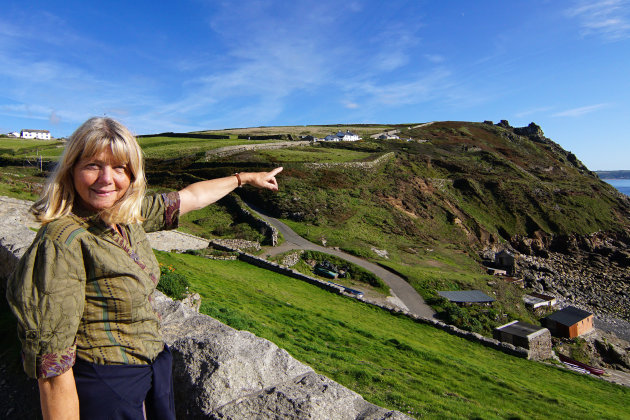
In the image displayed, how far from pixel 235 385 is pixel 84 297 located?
2110 mm

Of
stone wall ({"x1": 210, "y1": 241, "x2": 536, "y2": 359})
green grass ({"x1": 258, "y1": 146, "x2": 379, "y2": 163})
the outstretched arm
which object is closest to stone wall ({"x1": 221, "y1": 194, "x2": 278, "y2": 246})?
stone wall ({"x1": 210, "y1": 241, "x2": 536, "y2": 359})

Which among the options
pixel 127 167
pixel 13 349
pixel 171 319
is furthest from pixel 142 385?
pixel 13 349

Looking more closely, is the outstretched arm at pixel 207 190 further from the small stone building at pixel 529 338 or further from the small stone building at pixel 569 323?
the small stone building at pixel 569 323

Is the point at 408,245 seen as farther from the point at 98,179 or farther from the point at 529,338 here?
the point at 98,179

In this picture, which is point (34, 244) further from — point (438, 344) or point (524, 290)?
point (524, 290)

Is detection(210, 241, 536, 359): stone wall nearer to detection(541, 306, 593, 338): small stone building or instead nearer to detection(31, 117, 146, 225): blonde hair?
detection(541, 306, 593, 338): small stone building

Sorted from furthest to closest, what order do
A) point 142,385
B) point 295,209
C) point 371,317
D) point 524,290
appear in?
point 295,209 → point 524,290 → point 371,317 → point 142,385

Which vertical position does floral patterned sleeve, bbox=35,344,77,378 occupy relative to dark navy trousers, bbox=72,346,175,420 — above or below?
above

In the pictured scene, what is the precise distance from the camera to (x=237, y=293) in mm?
17609

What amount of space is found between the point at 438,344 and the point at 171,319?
1773 cm

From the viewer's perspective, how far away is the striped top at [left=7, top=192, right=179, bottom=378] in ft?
7.02

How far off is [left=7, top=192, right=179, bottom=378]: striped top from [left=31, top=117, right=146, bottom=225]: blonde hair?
12 cm

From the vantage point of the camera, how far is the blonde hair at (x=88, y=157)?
2467 millimetres

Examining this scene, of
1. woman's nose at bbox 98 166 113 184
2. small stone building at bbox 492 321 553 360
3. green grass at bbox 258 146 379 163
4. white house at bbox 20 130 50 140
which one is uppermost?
white house at bbox 20 130 50 140
